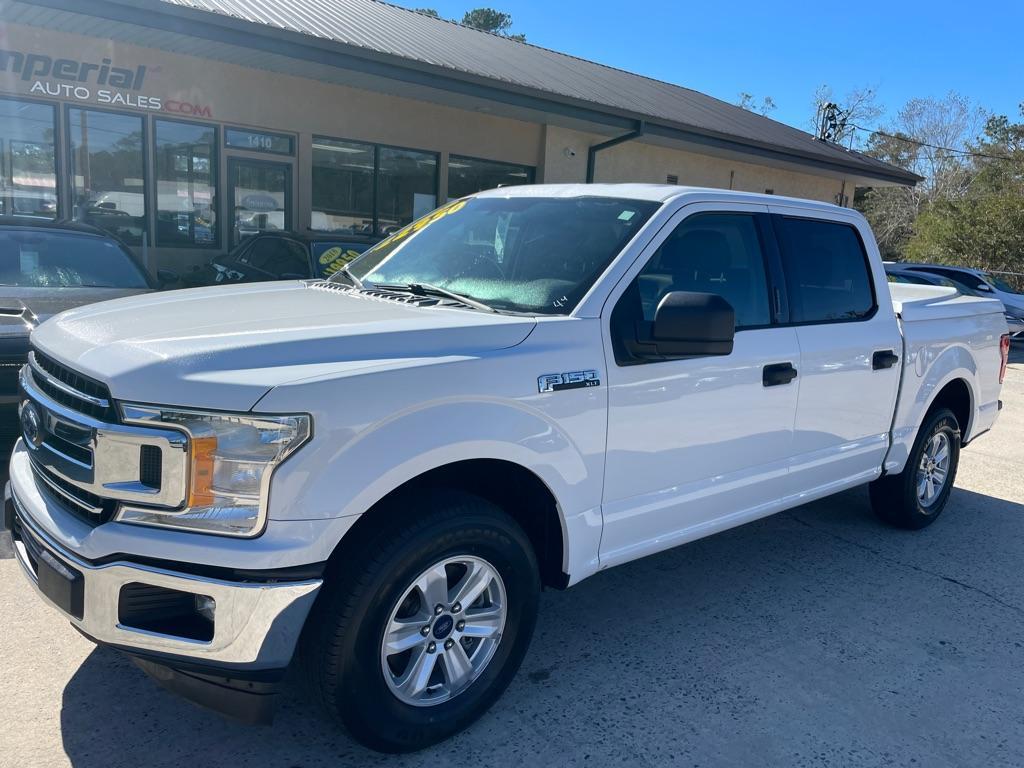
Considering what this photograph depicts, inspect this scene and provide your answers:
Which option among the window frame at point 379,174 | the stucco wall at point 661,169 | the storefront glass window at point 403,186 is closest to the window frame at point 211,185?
the window frame at point 379,174

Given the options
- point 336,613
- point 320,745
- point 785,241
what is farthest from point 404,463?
point 785,241

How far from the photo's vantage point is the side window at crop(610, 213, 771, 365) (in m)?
3.21

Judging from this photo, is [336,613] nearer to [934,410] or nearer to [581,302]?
[581,302]

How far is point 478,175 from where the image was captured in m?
16.0

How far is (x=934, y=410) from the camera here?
533 centimetres

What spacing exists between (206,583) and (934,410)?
471 cm

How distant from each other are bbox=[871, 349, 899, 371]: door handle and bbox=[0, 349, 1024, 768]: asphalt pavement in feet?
3.85

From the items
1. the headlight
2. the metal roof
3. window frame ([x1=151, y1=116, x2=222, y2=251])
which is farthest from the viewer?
window frame ([x1=151, y1=116, x2=222, y2=251])

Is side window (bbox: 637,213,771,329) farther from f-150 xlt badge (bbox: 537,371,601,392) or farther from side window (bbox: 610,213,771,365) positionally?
f-150 xlt badge (bbox: 537,371,601,392)

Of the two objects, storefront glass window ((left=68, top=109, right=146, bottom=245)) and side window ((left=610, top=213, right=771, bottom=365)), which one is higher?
storefront glass window ((left=68, top=109, right=146, bottom=245))

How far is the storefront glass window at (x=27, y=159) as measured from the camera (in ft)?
35.9

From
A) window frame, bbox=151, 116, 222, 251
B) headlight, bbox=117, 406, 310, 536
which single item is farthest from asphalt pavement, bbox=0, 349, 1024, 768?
window frame, bbox=151, 116, 222, 251

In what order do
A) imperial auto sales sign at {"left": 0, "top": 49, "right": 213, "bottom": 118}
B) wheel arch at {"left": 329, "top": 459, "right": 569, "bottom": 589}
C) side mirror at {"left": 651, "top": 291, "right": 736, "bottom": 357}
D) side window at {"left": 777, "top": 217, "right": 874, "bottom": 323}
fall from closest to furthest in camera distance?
wheel arch at {"left": 329, "top": 459, "right": 569, "bottom": 589}, side mirror at {"left": 651, "top": 291, "right": 736, "bottom": 357}, side window at {"left": 777, "top": 217, "right": 874, "bottom": 323}, imperial auto sales sign at {"left": 0, "top": 49, "right": 213, "bottom": 118}

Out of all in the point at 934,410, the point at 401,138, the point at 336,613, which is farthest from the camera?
the point at 401,138
